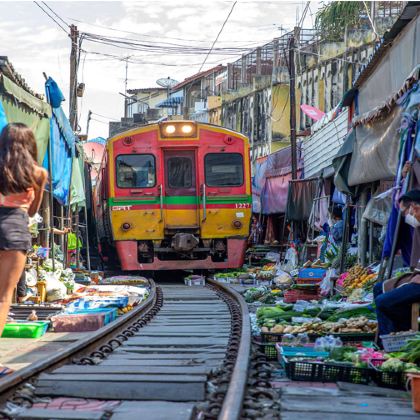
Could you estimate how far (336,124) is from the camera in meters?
17.6

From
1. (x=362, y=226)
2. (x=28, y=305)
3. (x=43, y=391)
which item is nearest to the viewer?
(x=43, y=391)

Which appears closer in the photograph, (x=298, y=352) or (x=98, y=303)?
(x=298, y=352)

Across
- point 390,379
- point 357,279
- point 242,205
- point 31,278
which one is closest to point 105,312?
point 31,278

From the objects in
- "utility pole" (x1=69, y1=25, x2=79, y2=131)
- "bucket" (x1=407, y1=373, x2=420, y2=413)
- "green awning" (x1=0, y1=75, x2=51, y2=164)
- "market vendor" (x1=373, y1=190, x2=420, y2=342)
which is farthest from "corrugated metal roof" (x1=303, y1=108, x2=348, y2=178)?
"bucket" (x1=407, y1=373, x2=420, y2=413)

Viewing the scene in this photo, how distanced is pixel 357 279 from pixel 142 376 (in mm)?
Result: 6571

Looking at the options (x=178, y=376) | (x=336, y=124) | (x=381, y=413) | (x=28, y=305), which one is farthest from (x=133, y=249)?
(x=381, y=413)

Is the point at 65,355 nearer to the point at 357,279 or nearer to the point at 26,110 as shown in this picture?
the point at 26,110

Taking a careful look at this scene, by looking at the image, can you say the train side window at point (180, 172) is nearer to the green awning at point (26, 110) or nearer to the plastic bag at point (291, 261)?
the plastic bag at point (291, 261)

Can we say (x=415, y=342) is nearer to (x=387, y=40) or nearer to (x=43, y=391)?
(x=43, y=391)

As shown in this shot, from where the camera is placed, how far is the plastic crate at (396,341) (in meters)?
5.56

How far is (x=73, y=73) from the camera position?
75.0 ft

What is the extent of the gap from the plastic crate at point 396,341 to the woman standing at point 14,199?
8.55ft

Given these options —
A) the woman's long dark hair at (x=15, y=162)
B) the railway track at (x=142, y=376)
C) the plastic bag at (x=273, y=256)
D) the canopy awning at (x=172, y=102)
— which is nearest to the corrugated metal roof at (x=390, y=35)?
the railway track at (x=142, y=376)

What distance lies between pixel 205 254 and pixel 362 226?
4.99m
